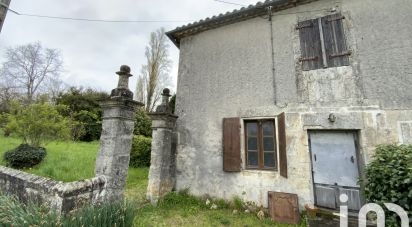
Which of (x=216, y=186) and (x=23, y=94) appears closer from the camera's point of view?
(x=216, y=186)

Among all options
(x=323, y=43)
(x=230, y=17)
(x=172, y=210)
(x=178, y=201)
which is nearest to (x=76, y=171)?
(x=178, y=201)

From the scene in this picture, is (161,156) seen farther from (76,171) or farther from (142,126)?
(142,126)

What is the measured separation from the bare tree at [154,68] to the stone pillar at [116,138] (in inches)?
578

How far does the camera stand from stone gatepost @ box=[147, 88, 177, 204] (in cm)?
550

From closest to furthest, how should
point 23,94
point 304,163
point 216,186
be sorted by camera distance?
point 304,163 < point 216,186 < point 23,94

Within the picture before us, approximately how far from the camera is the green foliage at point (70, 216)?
234cm

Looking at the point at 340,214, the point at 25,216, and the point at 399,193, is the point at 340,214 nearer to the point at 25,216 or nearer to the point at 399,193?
the point at 399,193

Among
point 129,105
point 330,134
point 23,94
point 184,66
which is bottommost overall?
point 330,134

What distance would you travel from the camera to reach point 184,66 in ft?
22.2

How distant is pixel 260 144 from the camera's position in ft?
17.8

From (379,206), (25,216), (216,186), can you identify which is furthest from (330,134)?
(25,216)

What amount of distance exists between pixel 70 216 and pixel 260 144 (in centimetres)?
429

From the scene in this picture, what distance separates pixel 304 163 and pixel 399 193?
202 centimetres

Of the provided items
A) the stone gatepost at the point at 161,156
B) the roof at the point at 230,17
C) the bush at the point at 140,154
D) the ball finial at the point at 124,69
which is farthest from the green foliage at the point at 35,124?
the ball finial at the point at 124,69
